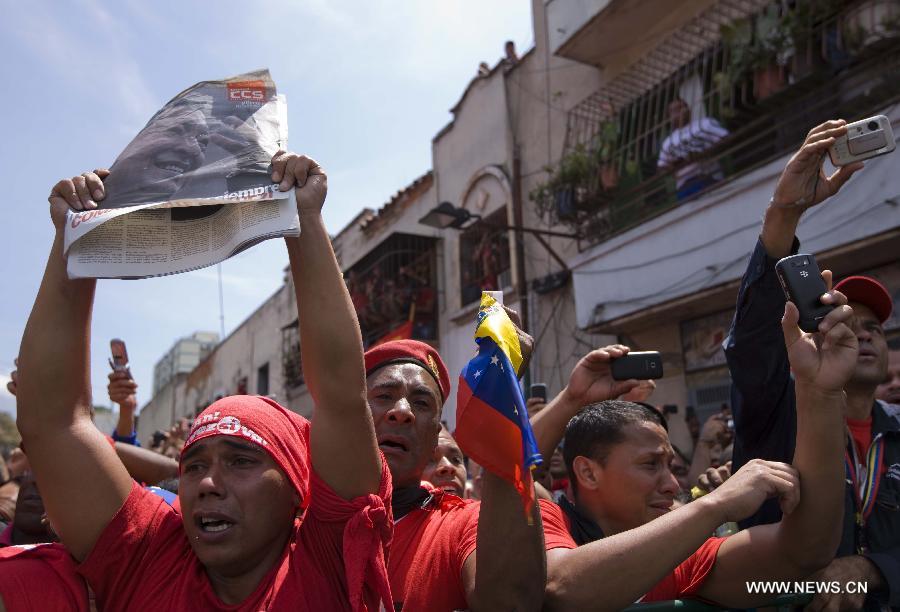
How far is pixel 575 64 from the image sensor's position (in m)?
11.4

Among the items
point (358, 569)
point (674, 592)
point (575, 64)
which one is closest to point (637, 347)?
point (575, 64)

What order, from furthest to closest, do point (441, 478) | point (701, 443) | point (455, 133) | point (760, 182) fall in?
1. point (455, 133)
2. point (760, 182)
3. point (701, 443)
4. point (441, 478)

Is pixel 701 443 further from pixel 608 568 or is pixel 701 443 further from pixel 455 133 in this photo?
pixel 455 133

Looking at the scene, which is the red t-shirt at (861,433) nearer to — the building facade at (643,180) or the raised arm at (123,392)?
the raised arm at (123,392)

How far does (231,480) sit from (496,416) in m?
0.69

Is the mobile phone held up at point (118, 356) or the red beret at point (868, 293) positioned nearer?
the red beret at point (868, 293)

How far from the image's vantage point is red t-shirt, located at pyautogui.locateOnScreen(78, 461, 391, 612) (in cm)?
167

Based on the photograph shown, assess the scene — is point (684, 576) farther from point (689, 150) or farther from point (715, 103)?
point (715, 103)

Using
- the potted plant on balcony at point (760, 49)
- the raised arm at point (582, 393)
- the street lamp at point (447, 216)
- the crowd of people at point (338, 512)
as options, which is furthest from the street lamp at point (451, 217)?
the crowd of people at point (338, 512)

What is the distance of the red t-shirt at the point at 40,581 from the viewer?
5.37ft

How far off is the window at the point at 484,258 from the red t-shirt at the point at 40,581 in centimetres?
1047

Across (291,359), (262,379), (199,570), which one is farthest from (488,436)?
(262,379)

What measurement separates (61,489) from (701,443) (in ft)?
12.6
